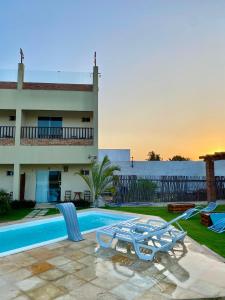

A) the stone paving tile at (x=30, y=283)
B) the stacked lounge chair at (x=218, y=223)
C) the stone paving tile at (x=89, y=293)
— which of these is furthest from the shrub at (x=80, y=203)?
the stone paving tile at (x=89, y=293)

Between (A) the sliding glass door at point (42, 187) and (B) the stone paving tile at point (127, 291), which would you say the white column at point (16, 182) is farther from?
(B) the stone paving tile at point (127, 291)

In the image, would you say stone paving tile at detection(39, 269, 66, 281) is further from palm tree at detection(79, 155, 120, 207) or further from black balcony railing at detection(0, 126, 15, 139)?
black balcony railing at detection(0, 126, 15, 139)

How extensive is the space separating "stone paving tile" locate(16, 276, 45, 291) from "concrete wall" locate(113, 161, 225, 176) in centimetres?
2050

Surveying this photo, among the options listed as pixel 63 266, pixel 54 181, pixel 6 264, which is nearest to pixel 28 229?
pixel 6 264

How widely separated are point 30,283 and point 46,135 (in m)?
14.2

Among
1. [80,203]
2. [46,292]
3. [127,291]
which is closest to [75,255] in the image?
[46,292]

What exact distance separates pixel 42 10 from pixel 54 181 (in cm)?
1133

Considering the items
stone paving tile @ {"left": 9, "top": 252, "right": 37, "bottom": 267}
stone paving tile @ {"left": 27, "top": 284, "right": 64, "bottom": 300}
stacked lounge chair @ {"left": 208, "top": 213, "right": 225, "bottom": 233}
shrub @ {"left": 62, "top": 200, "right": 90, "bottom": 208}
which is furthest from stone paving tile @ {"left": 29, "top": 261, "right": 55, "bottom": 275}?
shrub @ {"left": 62, "top": 200, "right": 90, "bottom": 208}

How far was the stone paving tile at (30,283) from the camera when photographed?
407 centimetres

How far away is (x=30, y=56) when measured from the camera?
18.0m

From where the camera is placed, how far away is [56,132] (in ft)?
58.3

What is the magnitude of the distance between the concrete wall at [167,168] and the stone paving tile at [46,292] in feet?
68.2

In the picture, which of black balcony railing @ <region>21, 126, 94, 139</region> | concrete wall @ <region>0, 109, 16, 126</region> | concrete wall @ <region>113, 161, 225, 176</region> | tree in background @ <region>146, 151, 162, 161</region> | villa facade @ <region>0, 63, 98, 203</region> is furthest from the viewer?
tree in background @ <region>146, 151, 162, 161</region>

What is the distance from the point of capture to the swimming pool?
7.64m
